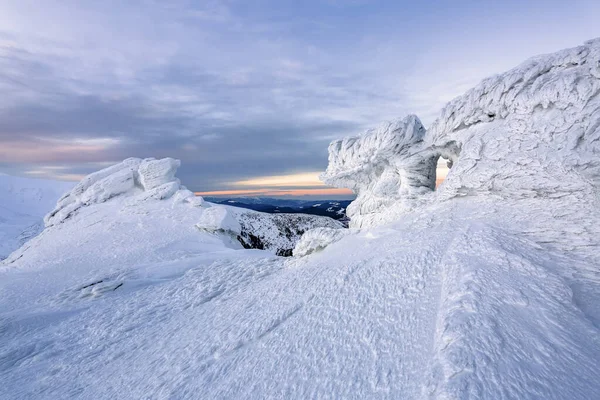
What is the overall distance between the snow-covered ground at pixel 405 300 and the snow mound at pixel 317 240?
0.05m

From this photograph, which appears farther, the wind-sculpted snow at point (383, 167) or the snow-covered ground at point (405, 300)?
the wind-sculpted snow at point (383, 167)

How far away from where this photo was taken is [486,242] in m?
7.21

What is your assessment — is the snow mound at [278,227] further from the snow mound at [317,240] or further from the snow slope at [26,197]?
the snow slope at [26,197]

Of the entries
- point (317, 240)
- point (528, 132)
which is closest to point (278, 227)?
point (317, 240)

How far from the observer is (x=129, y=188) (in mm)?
27938

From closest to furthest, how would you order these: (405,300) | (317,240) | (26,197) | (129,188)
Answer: (405,300) < (317,240) < (129,188) < (26,197)

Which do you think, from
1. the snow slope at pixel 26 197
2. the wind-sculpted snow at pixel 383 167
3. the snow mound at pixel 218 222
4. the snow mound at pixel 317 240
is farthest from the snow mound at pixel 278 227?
the snow slope at pixel 26 197

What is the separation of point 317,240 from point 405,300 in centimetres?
499

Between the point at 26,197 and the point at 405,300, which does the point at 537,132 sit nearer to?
the point at 405,300

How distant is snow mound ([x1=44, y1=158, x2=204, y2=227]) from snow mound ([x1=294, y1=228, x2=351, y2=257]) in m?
15.9

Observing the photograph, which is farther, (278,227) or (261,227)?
(278,227)

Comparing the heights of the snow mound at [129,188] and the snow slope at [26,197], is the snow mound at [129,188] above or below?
below

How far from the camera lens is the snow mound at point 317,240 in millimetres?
10578

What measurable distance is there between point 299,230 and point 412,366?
34.2m
